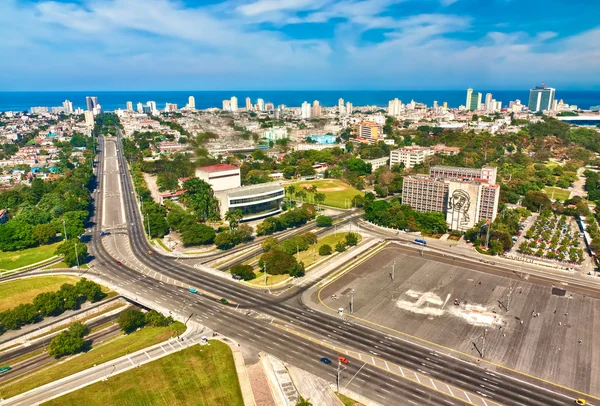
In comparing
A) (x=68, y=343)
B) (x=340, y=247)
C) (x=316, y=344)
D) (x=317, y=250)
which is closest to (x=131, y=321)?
(x=68, y=343)

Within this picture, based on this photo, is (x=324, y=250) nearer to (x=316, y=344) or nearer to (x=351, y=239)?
(x=351, y=239)

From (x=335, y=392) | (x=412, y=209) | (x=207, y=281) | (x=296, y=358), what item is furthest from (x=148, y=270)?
(x=412, y=209)

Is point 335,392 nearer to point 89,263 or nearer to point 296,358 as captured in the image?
point 296,358

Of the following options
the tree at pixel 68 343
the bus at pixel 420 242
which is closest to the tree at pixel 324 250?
the bus at pixel 420 242

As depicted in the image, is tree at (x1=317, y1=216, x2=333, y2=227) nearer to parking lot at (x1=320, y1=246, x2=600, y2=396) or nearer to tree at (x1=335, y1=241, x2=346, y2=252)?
tree at (x1=335, y1=241, x2=346, y2=252)

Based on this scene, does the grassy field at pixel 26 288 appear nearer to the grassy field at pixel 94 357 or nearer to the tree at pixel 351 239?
the grassy field at pixel 94 357

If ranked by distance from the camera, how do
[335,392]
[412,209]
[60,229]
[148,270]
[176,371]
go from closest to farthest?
[335,392], [176,371], [148,270], [60,229], [412,209]
